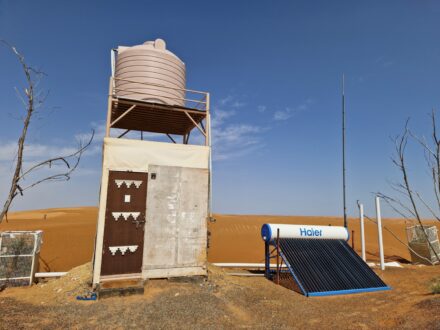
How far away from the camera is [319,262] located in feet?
42.3

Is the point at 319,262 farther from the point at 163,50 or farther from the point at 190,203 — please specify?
the point at 163,50

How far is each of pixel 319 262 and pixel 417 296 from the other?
12.0 feet

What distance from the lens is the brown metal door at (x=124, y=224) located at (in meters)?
11.5

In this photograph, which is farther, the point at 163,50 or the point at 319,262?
the point at 163,50

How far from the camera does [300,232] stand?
1420 centimetres

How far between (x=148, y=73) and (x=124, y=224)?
6890 millimetres

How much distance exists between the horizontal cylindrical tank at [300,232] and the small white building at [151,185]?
300cm

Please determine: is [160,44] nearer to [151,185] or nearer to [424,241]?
[151,185]

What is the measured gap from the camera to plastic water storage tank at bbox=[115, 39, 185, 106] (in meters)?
13.2

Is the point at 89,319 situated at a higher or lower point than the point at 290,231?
lower

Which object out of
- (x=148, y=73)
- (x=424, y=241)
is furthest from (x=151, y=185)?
(x=424, y=241)

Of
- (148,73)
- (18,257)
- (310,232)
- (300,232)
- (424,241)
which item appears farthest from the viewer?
(424,241)

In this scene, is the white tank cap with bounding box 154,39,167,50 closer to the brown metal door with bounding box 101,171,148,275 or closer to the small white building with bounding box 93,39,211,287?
the small white building with bounding box 93,39,211,287

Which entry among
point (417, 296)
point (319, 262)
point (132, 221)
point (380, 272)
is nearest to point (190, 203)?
point (132, 221)
